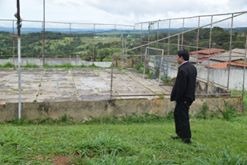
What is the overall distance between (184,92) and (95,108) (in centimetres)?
319

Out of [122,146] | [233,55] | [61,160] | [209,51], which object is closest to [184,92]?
[122,146]

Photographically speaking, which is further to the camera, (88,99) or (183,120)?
(88,99)

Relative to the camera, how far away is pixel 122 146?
19.5 feet

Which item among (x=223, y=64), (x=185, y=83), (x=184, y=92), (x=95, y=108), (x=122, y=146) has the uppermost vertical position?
(x=223, y=64)

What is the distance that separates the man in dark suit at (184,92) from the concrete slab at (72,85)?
3.34 metres

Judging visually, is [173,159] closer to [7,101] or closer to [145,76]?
[7,101]

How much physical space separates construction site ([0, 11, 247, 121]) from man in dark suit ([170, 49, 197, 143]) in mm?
2744

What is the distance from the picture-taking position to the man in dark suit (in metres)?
7.22

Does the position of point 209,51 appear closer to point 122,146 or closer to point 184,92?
point 184,92

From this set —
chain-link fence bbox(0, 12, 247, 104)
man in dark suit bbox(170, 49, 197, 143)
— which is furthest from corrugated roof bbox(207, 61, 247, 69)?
man in dark suit bbox(170, 49, 197, 143)

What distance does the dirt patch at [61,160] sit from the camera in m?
5.38

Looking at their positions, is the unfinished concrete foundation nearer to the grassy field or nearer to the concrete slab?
the concrete slab

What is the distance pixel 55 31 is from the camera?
66.8 feet

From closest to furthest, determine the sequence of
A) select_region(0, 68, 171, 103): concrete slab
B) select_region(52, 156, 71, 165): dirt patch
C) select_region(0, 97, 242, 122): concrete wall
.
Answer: select_region(52, 156, 71, 165): dirt patch
select_region(0, 97, 242, 122): concrete wall
select_region(0, 68, 171, 103): concrete slab
